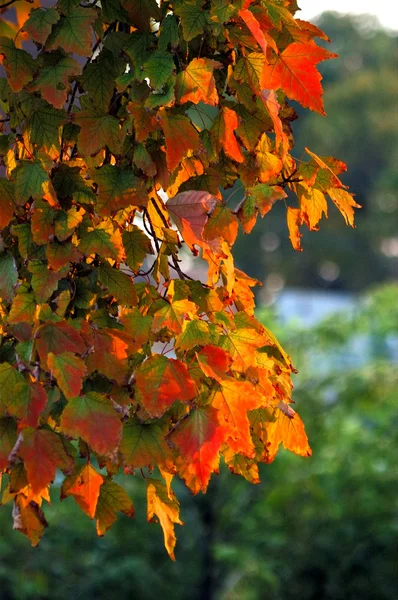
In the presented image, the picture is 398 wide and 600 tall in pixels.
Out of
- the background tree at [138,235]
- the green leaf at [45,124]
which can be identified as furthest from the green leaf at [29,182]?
the green leaf at [45,124]

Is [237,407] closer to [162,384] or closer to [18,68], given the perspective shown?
[162,384]

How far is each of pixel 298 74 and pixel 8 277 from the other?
20.4 inches

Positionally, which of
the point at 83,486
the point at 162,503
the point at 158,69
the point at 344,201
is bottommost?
the point at 162,503

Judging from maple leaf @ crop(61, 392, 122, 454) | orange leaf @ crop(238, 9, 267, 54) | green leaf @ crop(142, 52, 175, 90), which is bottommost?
maple leaf @ crop(61, 392, 122, 454)

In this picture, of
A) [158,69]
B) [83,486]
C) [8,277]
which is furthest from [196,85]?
[83,486]

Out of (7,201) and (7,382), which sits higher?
(7,201)

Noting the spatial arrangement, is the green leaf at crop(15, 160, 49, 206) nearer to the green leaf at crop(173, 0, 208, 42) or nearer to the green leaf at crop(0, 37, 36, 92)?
the green leaf at crop(0, 37, 36, 92)

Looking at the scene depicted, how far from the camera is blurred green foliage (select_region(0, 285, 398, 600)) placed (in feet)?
18.7

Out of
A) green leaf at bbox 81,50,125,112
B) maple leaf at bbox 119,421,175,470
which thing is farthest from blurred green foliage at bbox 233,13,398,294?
maple leaf at bbox 119,421,175,470

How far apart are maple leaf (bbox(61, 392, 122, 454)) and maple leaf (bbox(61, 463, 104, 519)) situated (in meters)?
0.15

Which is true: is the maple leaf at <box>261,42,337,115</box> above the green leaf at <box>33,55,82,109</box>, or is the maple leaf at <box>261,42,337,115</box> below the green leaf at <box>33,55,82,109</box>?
below

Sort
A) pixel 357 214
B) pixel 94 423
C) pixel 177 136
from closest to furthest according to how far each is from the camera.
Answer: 1. pixel 94 423
2. pixel 177 136
3. pixel 357 214

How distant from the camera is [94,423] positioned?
1.29 metres

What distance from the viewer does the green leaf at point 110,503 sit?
58.5 inches
